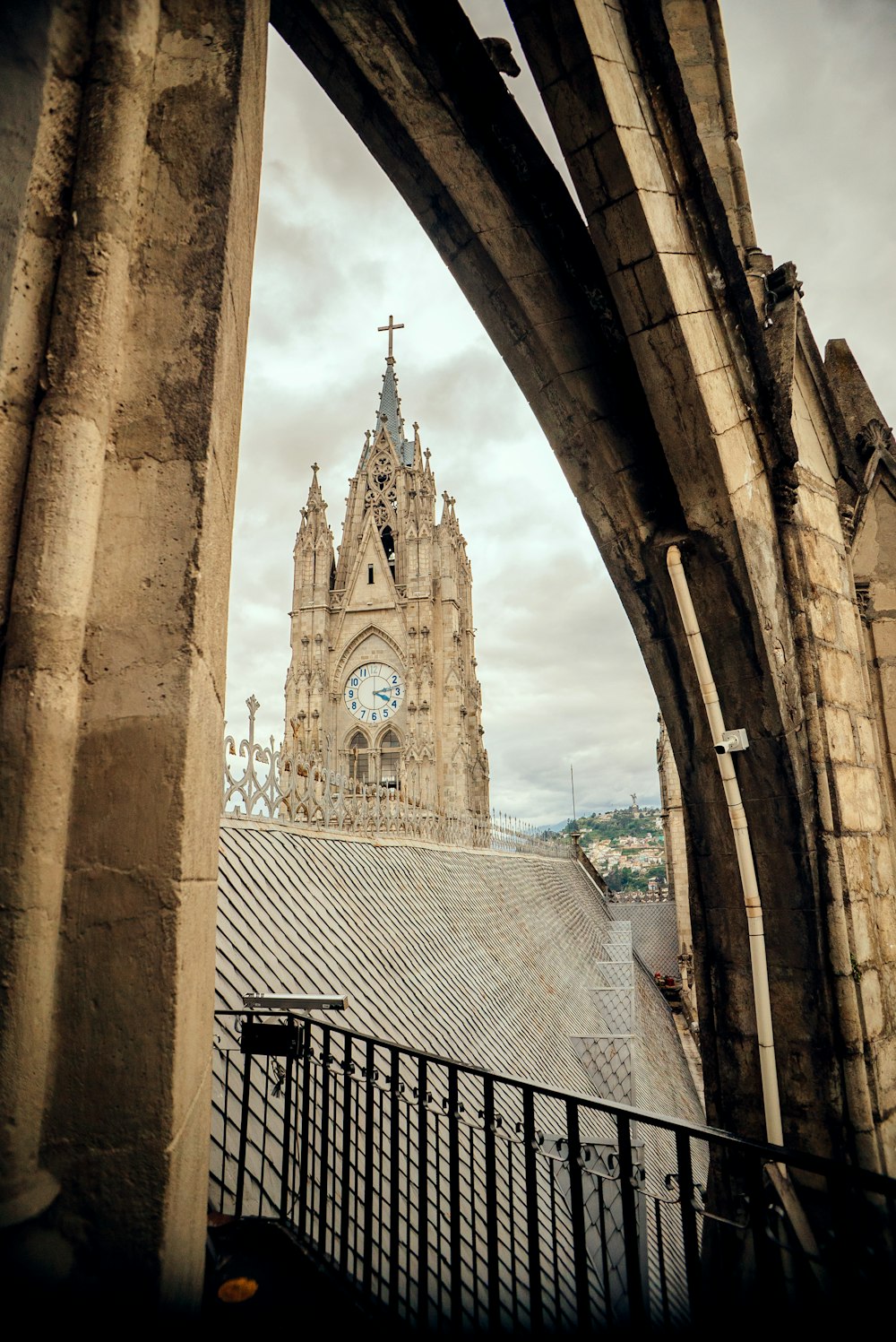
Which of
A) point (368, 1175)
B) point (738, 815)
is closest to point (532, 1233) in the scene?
point (368, 1175)

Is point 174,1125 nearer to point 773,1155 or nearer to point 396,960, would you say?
point 773,1155

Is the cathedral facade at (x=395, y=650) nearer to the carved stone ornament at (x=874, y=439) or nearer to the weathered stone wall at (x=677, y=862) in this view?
the weathered stone wall at (x=677, y=862)

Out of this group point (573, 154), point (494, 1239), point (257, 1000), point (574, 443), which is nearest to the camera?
point (494, 1239)

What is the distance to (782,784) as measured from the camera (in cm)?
329

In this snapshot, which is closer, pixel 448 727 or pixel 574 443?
pixel 574 443

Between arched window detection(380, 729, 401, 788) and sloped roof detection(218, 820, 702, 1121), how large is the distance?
724 inches

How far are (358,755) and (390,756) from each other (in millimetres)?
1530

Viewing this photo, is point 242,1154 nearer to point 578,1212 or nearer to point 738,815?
point 578,1212

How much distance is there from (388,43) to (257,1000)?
407 cm

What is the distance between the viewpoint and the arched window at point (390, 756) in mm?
33219

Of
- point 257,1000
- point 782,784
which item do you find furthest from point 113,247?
point 782,784

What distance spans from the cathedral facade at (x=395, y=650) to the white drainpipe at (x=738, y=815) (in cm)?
2683

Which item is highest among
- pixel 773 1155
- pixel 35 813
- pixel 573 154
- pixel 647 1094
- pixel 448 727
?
pixel 448 727

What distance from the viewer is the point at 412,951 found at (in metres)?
7.91
